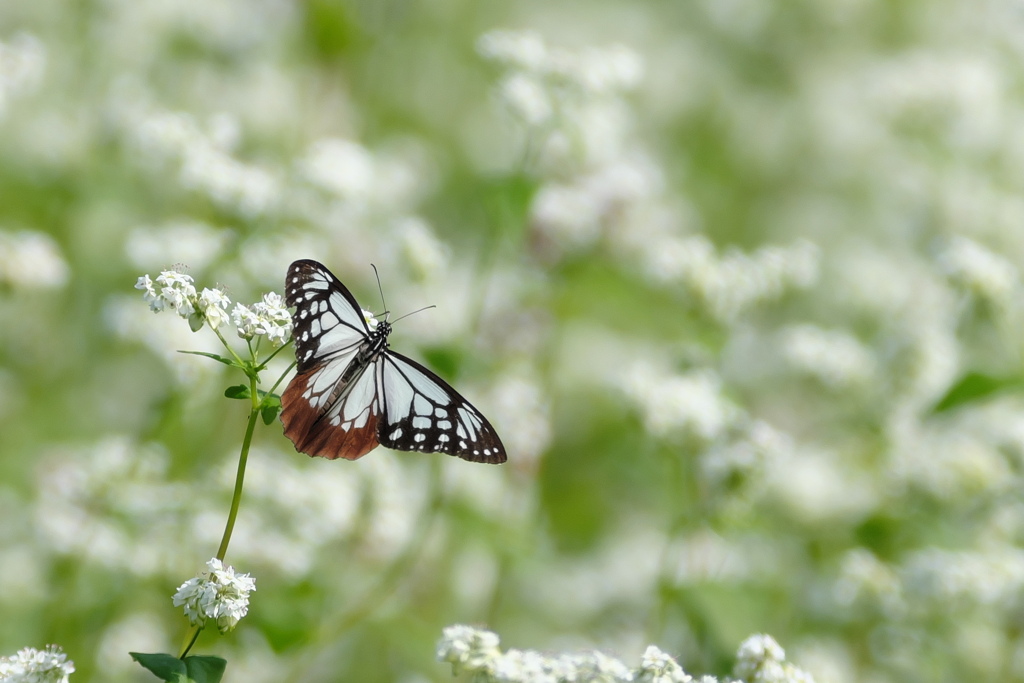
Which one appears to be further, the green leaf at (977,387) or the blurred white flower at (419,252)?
the blurred white flower at (419,252)

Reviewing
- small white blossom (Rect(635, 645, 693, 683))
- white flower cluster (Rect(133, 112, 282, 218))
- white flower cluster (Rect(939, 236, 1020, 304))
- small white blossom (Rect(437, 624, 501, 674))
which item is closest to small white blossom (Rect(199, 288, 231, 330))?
small white blossom (Rect(437, 624, 501, 674))

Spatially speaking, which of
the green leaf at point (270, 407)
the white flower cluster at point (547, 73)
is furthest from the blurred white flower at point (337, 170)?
the green leaf at point (270, 407)

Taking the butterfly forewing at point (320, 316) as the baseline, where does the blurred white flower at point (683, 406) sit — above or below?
above

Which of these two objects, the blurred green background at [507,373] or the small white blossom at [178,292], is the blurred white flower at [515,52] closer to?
the blurred green background at [507,373]

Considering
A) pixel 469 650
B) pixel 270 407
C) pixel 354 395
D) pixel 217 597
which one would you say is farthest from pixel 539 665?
pixel 354 395

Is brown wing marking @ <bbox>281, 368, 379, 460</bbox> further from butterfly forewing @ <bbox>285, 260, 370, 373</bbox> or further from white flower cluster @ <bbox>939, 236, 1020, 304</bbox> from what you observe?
white flower cluster @ <bbox>939, 236, 1020, 304</bbox>

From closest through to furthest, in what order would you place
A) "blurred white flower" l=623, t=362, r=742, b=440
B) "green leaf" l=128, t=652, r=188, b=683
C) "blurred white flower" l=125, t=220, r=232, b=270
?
"green leaf" l=128, t=652, r=188, b=683
"blurred white flower" l=623, t=362, r=742, b=440
"blurred white flower" l=125, t=220, r=232, b=270

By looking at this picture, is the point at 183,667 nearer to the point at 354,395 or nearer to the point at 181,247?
the point at 354,395
